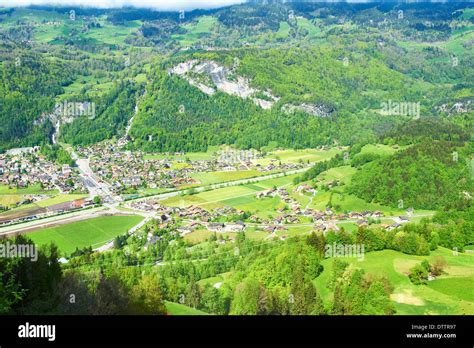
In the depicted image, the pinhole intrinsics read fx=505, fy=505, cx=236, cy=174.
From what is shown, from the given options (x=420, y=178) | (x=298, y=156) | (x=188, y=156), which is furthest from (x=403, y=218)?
(x=188, y=156)

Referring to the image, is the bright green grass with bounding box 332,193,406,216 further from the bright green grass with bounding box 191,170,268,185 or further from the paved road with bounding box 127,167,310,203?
the bright green grass with bounding box 191,170,268,185

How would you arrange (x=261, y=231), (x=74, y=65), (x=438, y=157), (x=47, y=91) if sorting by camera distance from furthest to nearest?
1. (x=74, y=65)
2. (x=47, y=91)
3. (x=438, y=157)
4. (x=261, y=231)

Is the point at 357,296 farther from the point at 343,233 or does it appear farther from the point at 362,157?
the point at 362,157

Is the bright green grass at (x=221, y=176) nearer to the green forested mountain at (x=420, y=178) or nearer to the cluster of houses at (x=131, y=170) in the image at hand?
the cluster of houses at (x=131, y=170)

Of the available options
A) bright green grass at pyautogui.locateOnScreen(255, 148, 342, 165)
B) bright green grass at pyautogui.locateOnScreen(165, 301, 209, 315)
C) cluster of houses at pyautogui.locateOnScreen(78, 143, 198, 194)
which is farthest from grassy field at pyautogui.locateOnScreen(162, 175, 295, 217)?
bright green grass at pyautogui.locateOnScreen(165, 301, 209, 315)
